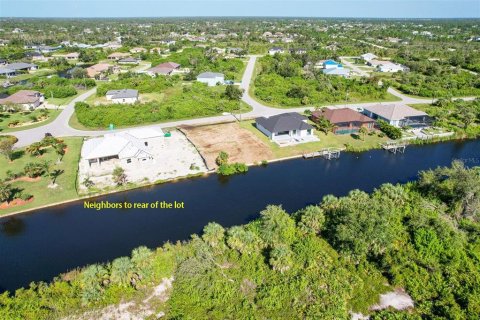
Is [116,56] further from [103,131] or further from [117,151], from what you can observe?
[117,151]

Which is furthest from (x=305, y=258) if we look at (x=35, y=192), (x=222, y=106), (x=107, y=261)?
(x=222, y=106)

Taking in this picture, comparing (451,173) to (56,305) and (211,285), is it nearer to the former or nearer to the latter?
(211,285)

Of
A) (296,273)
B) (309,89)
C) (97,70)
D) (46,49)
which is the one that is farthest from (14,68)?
(296,273)

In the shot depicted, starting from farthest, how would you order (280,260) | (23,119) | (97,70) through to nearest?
1. (97,70)
2. (23,119)
3. (280,260)

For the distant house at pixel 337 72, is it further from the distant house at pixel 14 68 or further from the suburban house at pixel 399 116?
the distant house at pixel 14 68

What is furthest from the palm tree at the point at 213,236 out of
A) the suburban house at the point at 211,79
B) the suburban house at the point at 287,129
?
the suburban house at the point at 211,79

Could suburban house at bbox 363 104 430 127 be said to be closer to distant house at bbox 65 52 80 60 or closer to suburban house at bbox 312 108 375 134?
suburban house at bbox 312 108 375 134

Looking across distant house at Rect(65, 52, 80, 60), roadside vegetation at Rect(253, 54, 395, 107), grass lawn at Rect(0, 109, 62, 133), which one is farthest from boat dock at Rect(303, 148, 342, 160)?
distant house at Rect(65, 52, 80, 60)
